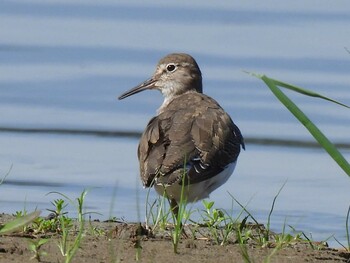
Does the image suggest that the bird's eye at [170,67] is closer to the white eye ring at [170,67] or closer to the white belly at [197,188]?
the white eye ring at [170,67]

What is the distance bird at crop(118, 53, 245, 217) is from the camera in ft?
25.5

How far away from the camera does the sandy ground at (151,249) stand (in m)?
5.79

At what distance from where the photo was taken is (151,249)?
19.8 feet

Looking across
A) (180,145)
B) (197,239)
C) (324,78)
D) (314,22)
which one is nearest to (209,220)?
(197,239)

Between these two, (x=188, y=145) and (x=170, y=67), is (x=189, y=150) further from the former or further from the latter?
(x=170, y=67)

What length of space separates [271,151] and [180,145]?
10.9 feet

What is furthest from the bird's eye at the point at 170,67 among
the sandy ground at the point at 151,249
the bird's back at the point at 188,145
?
the sandy ground at the point at 151,249

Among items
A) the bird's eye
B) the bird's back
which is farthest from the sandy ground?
the bird's eye

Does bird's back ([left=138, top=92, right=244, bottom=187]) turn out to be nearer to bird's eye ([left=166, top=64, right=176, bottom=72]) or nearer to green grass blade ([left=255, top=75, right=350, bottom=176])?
bird's eye ([left=166, top=64, right=176, bottom=72])

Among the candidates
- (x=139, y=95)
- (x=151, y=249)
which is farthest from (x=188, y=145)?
(x=139, y=95)

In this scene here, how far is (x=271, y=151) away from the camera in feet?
36.8

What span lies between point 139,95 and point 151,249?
23.2 feet

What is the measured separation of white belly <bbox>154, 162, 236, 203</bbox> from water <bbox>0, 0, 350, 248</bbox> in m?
0.84

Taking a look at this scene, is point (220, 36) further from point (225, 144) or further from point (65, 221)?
point (65, 221)
